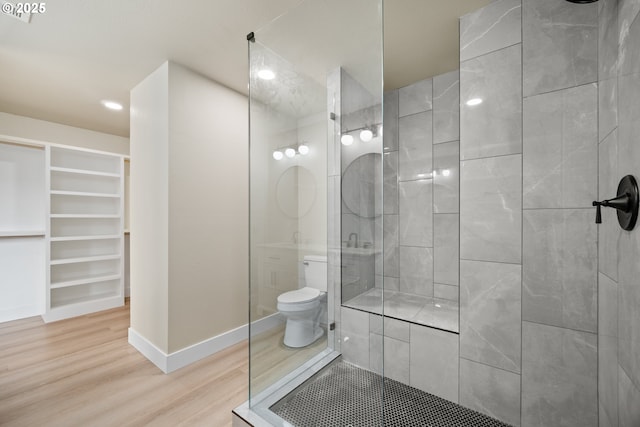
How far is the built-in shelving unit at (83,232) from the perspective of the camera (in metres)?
3.41

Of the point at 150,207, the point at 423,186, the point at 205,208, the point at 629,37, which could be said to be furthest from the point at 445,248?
the point at 150,207

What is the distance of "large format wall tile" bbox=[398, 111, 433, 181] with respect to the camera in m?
2.54

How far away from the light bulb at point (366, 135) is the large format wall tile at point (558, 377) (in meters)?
1.42

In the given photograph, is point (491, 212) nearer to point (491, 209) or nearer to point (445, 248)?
point (491, 209)

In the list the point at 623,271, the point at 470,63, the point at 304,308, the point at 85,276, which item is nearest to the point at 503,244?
the point at 623,271

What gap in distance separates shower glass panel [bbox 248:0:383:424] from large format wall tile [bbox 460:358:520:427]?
65 cm

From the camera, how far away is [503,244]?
5.31 ft

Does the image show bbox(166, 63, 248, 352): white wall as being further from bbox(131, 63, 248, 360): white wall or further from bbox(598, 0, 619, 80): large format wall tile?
bbox(598, 0, 619, 80): large format wall tile

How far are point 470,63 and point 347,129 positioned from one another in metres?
0.94

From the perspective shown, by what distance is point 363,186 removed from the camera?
168cm

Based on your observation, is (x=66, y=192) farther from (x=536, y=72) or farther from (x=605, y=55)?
(x=605, y=55)

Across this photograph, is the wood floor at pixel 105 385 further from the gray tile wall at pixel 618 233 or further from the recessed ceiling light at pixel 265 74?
the recessed ceiling light at pixel 265 74

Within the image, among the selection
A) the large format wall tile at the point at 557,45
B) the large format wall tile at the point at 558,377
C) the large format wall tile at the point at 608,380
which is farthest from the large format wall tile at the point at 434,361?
the large format wall tile at the point at 557,45

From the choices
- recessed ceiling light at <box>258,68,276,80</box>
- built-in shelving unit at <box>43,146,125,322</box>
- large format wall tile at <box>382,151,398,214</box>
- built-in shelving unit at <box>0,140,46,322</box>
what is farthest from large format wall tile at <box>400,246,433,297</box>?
built-in shelving unit at <box>0,140,46,322</box>
